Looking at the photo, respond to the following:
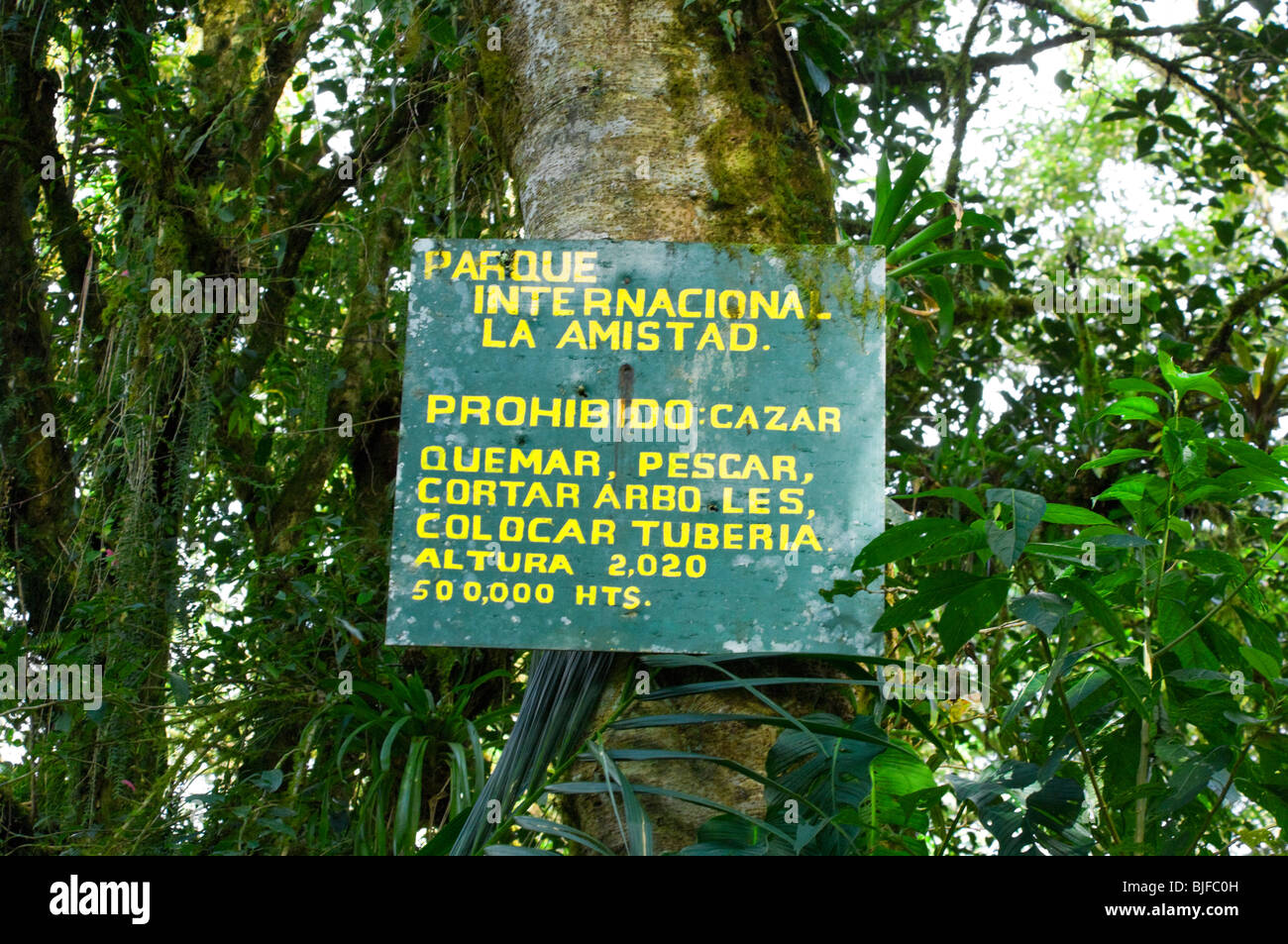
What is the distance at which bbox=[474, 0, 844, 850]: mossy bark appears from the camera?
266cm

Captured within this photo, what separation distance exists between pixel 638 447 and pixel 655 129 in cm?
82

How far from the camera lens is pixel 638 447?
240 centimetres

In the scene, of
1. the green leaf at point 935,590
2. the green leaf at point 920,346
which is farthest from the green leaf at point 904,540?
the green leaf at point 920,346

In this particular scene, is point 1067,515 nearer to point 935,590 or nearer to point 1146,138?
point 935,590

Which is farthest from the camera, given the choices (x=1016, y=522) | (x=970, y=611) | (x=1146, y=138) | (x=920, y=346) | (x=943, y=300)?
(x=1146, y=138)

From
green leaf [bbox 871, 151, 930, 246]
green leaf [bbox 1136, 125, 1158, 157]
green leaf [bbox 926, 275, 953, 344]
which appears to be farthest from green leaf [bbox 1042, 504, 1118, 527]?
green leaf [bbox 1136, 125, 1158, 157]

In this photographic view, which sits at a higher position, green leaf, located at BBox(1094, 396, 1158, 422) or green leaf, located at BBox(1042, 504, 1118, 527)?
green leaf, located at BBox(1094, 396, 1158, 422)

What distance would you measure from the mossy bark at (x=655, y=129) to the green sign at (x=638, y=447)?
8.4 inches

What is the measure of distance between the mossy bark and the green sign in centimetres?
21

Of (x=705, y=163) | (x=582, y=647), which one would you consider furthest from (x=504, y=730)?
(x=705, y=163)

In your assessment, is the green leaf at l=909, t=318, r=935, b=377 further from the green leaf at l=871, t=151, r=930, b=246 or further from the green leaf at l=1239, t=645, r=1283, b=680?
the green leaf at l=1239, t=645, r=1283, b=680

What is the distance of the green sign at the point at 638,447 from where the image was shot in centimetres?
233

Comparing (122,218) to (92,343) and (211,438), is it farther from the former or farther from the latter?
(211,438)

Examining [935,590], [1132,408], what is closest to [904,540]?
[935,590]
